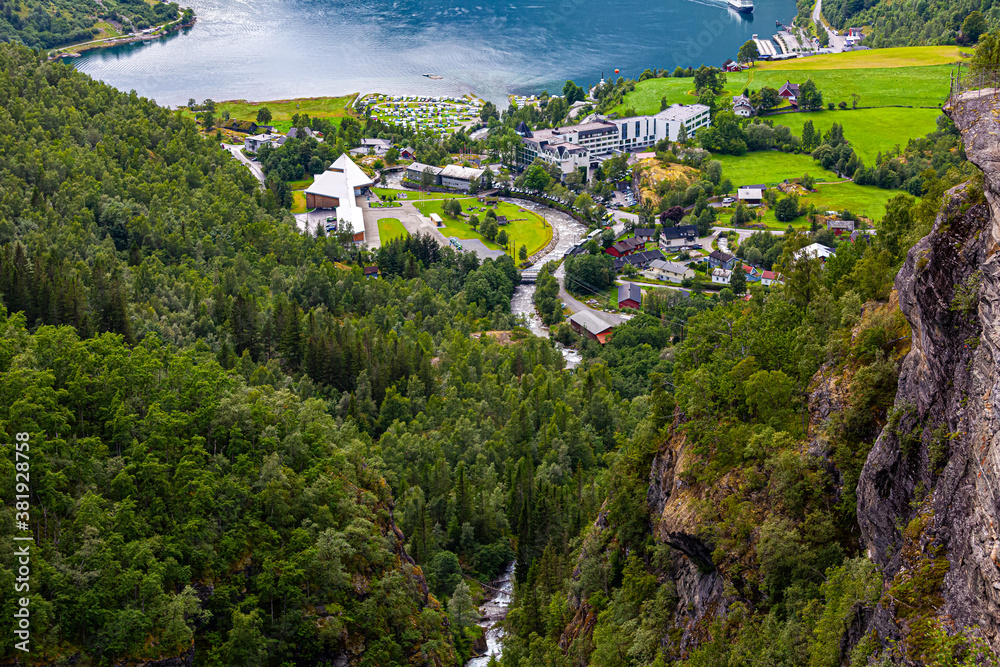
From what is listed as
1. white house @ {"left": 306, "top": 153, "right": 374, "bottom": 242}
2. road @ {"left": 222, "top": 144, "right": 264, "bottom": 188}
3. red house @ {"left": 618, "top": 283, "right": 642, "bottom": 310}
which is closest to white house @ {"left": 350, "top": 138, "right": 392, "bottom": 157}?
white house @ {"left": 306, "top": 153, "right": 374, "bottom": 242}

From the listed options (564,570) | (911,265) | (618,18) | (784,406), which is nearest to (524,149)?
(618,18)

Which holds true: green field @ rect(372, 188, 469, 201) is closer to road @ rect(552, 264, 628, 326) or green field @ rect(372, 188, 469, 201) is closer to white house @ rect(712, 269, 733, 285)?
road @ rect(552, 264, 628, 326)

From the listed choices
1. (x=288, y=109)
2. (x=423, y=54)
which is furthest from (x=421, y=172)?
(x=423, y=54)

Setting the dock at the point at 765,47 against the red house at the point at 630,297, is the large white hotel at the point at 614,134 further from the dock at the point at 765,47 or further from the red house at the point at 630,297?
the red house at the point at 630,297

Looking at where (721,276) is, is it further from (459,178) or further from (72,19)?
(72,19)

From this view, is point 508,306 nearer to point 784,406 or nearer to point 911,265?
point 784,406
